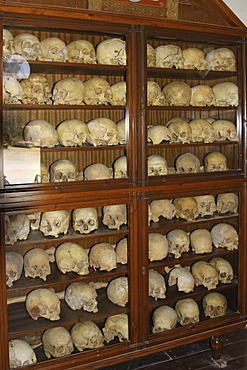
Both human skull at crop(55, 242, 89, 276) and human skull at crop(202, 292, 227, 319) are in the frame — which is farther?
human skull at crop(202, 292, 227, 319)

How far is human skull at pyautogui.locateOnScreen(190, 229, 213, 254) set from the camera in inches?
118

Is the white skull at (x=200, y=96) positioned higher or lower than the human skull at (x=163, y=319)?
higher

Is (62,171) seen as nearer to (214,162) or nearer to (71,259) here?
(71,259)

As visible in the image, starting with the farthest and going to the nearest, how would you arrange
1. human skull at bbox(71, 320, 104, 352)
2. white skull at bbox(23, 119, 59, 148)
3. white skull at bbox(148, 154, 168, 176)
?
1. white skull at bbox(148, 154, 168, 176)
2. human skull at bbox(71, 320, 104, 352)
3. white skull at bbox(23, 119, 59, 148)

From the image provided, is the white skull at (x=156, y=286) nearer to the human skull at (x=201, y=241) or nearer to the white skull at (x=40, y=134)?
the human skull at (x=201, y=241)

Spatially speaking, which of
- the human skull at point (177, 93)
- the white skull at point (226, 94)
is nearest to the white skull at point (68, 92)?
the human skull at point (177, 93)

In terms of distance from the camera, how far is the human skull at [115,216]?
262 centimetres

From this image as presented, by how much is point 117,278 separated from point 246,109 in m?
1.33

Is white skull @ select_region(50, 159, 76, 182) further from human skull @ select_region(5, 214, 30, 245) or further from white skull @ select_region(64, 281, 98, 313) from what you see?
white skull @ select_region(64, 281, 98, 313)

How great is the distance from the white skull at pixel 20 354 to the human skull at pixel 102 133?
1.14 metres

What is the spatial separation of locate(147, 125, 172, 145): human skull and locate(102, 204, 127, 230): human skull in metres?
0.45

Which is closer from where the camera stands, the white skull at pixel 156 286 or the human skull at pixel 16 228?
the human skull at pixel 16 228

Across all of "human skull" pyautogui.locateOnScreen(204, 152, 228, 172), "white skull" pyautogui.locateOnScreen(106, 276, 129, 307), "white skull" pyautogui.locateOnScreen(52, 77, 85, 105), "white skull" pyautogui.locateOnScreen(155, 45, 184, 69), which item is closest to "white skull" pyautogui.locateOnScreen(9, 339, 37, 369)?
"white skull" pyautogui.locateOnScreen(106, 276, 129, 307)

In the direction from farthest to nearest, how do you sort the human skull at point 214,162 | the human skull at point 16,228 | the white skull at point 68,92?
the human skull at point 214,162
the white skull at point 68,92
the human skull at point 16,228
